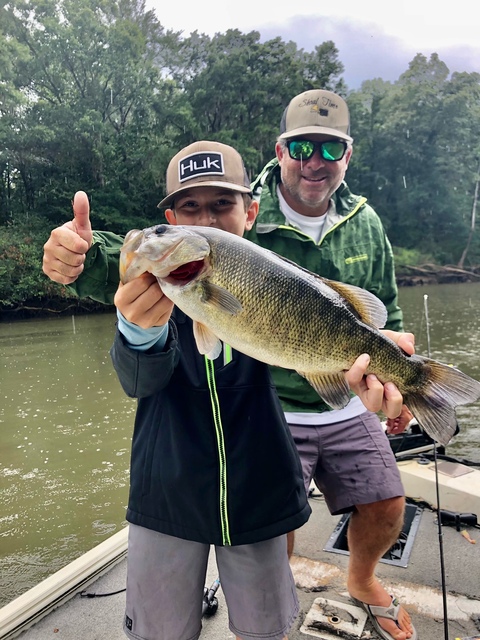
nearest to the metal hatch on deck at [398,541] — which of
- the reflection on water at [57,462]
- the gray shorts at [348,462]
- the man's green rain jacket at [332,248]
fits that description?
the gray shorts at [348,462]

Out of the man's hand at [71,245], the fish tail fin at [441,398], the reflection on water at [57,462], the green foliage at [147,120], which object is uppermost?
the green foliage at [147,120]

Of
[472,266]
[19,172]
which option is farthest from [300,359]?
[472,266]

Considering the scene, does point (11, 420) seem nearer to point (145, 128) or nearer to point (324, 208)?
point (324, 208)

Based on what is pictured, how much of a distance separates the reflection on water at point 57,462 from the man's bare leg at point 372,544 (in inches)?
108

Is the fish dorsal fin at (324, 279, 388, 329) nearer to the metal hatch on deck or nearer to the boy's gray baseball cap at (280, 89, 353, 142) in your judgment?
the boy's gray baseball cap at (280, 89, 353, 142)

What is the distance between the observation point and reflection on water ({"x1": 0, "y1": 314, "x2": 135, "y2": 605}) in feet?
14.7

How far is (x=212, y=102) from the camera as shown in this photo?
32.8 metres

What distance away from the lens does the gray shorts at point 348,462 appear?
7.88ft

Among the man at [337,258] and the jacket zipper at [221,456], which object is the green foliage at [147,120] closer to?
the man at [337,258]

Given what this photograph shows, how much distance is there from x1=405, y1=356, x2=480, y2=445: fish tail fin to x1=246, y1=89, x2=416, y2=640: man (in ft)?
2.56

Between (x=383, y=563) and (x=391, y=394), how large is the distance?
171 centimetres

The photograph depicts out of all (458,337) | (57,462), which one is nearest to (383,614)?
(57,462)

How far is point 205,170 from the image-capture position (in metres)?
1.94

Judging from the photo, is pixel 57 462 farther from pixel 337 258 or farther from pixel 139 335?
pixel 139 335
